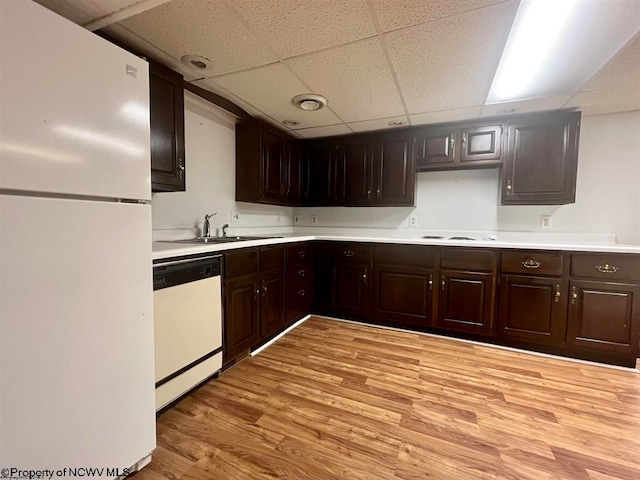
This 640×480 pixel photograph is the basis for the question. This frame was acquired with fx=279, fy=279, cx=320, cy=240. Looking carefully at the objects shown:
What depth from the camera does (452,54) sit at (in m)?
1.63

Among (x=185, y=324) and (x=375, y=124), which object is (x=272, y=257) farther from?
(x=375, y=124)

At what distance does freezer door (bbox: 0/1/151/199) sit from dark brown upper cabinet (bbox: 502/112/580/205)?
2.89 metres

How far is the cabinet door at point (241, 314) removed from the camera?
194cm

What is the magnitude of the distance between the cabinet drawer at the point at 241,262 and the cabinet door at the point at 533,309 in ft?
6.84

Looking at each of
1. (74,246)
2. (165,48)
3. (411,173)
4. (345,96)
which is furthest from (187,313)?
(411,173)

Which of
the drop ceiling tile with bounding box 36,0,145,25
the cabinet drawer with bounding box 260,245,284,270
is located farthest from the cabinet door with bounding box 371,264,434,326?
the drop ceiling tile with bounding box 36,0,145,25

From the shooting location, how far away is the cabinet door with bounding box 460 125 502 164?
2.62m

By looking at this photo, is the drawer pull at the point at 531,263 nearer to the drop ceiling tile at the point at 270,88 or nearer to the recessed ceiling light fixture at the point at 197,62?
the drop ceiling tile at the point at 270,88

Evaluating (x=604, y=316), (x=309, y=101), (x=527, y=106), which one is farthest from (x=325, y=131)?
(x=604, y=316)

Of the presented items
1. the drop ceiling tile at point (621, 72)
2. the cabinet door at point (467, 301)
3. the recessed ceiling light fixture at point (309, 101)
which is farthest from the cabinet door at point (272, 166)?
the drop ceiling tile at point (621, 72)

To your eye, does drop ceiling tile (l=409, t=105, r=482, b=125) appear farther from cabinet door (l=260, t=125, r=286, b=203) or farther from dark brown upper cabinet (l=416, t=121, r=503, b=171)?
cabinet door (l=260, t=125, r=286, b=203)

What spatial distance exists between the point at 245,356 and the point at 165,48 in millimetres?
2109

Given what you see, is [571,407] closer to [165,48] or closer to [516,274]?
[516,274]

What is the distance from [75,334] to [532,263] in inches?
114
